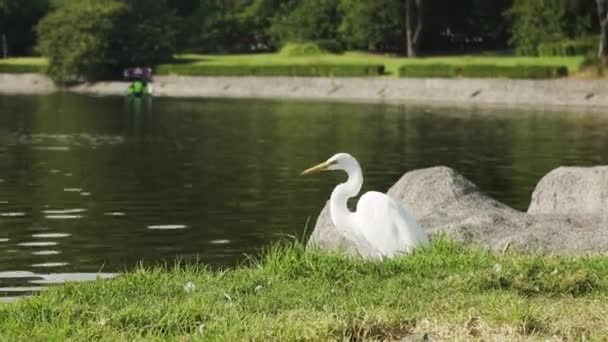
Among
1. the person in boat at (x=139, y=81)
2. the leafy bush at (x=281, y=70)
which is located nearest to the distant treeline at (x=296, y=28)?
the person in boat at (x=139, y=81)

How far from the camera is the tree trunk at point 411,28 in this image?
285 feet

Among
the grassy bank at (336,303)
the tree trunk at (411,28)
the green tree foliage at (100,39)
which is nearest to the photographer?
the grassy bank at (336,303)

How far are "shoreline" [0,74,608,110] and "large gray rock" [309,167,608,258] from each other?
136ft

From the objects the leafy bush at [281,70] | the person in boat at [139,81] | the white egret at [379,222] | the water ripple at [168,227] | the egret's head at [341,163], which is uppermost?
the egret's head at [341,163]

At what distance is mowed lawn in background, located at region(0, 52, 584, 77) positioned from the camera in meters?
75.6

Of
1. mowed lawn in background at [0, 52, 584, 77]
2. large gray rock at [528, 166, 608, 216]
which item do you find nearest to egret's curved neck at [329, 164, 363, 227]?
large gray rock at [528, 166, 608, 216]

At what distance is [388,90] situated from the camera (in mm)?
69875

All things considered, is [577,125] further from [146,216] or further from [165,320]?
[165,320]

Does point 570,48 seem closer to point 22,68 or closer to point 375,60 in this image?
point 375,60

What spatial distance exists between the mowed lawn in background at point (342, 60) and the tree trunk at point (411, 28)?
106 centimetres

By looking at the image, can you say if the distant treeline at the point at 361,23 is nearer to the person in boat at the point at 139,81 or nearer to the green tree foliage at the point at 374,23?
the green tree foliage at the point at 374,23

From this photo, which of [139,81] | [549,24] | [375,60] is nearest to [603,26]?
[549,24]

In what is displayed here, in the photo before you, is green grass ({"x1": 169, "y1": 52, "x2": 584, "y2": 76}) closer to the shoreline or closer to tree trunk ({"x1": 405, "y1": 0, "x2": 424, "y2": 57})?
tree trunk ({"x1": 405, "y1": 0, "x2": 424, "y2": 57})

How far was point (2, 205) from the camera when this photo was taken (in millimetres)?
22672
